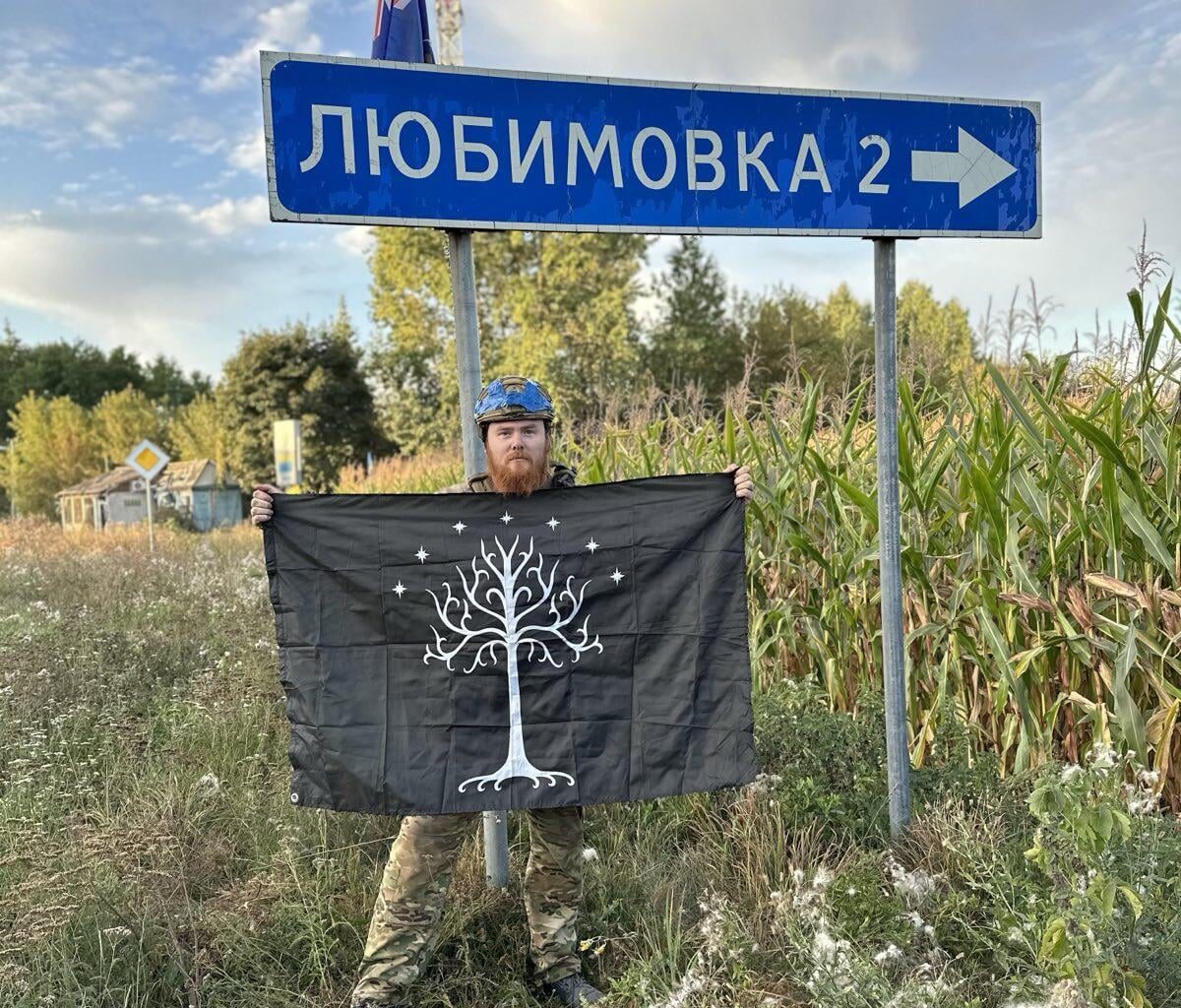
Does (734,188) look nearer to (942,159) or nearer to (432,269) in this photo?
(942,159)

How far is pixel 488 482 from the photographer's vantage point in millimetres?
2865

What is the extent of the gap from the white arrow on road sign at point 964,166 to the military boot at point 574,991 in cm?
295

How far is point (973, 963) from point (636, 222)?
2455 mm

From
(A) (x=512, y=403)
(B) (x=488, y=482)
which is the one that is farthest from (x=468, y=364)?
(B) (x=488, y=482)

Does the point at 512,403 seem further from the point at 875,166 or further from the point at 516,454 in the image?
the point at 875,166

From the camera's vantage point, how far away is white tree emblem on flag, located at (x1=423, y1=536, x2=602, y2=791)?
9.07 feet

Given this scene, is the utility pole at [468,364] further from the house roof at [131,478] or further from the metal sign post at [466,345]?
the house roof at [131,478]

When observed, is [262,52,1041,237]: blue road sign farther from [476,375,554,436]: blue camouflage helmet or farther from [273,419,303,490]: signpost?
[273,419,303,490]: signpost

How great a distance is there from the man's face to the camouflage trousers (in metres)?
1.06

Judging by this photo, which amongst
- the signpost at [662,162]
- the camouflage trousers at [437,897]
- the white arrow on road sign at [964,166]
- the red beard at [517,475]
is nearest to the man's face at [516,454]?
the red beard at [517,475]

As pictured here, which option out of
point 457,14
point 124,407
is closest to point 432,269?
point 457,14

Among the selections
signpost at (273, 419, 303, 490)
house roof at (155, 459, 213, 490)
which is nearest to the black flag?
signpost at (273, 419, 303, 490)

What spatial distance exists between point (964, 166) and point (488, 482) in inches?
82.0

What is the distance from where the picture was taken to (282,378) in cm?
3167
